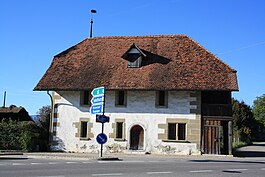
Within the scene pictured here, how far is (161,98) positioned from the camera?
27.1 metres

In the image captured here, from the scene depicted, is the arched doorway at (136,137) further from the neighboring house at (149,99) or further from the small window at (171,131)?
the small window at (171,131)

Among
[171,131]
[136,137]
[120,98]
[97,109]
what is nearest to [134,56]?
[120,98]

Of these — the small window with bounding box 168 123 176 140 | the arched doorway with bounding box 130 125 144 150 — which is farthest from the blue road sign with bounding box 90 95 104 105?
the small window with bounding box 168 123 176 140

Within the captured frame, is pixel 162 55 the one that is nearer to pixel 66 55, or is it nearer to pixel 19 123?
pixel 66 55

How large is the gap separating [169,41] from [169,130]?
7.85 m

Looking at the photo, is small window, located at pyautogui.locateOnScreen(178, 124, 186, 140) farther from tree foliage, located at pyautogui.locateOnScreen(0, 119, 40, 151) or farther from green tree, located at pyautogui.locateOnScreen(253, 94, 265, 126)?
green tree, located at pyautogui.locateOnScreen(253, 94, 265, 126)

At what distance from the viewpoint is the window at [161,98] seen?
88.4ft

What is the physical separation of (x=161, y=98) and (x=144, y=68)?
8.76 feet

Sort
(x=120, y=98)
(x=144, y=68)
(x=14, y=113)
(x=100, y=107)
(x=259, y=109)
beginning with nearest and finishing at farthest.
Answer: (x=100, y=107) < (x=120, y=98) < (x=144, y=68) < (x=14, y=113) < (x=259, y=109)

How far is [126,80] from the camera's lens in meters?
27.1

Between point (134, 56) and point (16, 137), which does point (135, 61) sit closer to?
point (134, 56)

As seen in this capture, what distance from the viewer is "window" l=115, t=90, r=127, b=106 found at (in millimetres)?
27609

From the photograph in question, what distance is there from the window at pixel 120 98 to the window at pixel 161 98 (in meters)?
2.43

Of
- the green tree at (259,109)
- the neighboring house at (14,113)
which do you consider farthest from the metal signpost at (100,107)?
the green tree at (259,109)
